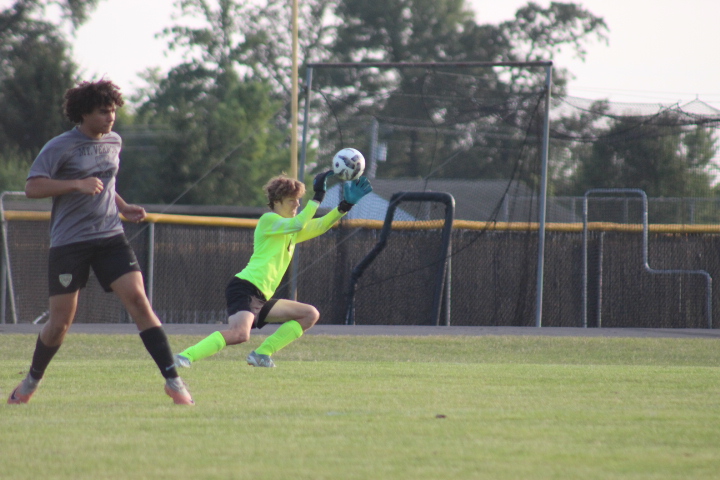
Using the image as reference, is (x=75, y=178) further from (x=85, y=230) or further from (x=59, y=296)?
(x=59, y=296)

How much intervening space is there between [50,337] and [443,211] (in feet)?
36.2

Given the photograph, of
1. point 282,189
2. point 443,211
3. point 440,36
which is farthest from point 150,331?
point 440,36

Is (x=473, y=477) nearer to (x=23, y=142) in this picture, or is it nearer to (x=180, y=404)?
(x=180, y=404)

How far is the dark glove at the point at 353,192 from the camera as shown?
25.7ft

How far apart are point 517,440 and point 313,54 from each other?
167ft

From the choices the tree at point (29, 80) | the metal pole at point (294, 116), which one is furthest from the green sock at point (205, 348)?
the tree at point (29, 80)

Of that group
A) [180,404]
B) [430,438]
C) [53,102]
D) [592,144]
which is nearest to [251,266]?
[180,404]

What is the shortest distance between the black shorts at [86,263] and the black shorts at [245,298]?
209 cm

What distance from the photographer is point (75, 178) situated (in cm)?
578

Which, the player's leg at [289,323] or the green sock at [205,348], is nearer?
the green sock at [205,348]

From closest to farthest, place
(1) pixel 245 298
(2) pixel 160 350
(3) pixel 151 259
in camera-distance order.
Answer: (2) pixel 160 350 < (1) pixel 245 298 < (3) pixel 151 259

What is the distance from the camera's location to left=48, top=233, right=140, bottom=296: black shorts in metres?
5.72

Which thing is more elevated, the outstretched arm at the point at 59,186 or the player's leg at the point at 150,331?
the outstretched arm at the point at 59,186

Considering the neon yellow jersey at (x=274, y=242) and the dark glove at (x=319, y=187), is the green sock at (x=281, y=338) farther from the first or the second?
the dark glove at (x=319, y=187)
